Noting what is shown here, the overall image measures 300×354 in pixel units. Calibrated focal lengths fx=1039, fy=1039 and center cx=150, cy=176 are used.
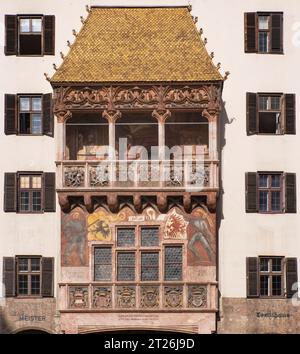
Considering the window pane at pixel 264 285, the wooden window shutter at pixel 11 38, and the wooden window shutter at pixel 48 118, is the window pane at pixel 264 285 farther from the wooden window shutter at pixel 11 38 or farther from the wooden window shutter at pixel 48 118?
the wooden window shutter at pixel 11 38

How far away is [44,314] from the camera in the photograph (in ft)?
133

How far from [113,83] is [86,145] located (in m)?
3.12

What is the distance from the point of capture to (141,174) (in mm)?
39656

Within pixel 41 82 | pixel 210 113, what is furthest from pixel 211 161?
pixel 41 82

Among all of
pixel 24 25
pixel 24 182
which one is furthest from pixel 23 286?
pixel 24 25

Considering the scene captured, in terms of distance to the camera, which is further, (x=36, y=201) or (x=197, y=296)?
(x=36, y=201)

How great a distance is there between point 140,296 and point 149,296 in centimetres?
34

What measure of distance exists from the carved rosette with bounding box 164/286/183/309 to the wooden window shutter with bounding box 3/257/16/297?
5.96 metres

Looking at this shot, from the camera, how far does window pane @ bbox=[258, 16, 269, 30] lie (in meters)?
42.0

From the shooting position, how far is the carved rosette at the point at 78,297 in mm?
39438

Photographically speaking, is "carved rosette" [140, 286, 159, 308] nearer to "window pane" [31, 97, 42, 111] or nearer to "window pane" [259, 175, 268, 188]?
"window pane" [259, 175, 268, 188]

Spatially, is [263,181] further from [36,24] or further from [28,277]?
[36,24]

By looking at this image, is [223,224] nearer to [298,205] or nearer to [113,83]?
[298,205]

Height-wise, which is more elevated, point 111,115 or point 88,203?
point 111,115
